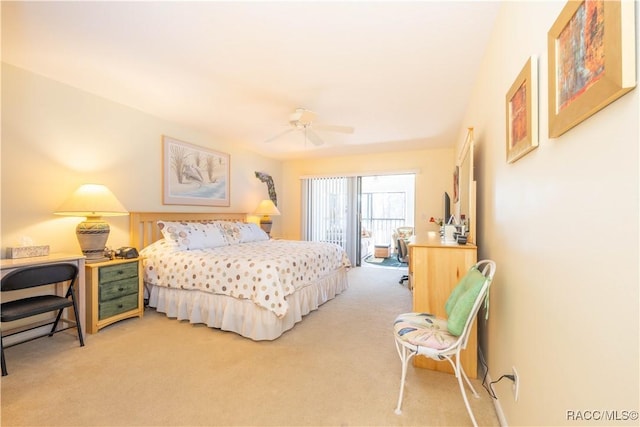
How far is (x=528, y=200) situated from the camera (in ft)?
4.07

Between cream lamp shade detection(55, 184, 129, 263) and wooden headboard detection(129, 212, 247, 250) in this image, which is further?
wooden headboard detection(129, 212, 247, 250)

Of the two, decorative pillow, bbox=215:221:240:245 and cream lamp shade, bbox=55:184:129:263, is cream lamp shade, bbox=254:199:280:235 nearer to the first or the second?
decorative pillow, bbox=215:221:240:245

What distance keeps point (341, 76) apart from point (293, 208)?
13.8ft

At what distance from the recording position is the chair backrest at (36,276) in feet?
6.57

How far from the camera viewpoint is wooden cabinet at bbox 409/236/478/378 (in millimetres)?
2021

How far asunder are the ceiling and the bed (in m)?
1.60

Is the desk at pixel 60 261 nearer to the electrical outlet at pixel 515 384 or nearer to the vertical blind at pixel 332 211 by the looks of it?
the electrical outlet at pixel 515 384

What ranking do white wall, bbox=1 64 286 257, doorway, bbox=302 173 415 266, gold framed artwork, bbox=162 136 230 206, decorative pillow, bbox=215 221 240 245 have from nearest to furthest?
white wall, bbox=1 64 286 257
gold framed artwork, bbox=162 136 230 206
decorative pillow, bbox=215 221 240 245
doorway, bbox=302 173 415 266

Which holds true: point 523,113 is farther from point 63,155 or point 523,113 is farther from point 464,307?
point 63,155

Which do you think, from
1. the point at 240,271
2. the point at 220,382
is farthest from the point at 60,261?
the point at 220,382

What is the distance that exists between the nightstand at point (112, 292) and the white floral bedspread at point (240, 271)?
224 mm

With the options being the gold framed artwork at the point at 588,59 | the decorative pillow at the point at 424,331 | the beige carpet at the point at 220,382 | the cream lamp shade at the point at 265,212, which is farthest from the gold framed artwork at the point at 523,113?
the cream lamp shade at the point at 265,212

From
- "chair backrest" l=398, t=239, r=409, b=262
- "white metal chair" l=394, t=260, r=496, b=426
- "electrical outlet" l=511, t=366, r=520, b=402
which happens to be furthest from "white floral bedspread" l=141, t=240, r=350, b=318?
"chair backrest" l=398, t=239, r=409, b=262

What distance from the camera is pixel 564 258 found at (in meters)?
0.92
